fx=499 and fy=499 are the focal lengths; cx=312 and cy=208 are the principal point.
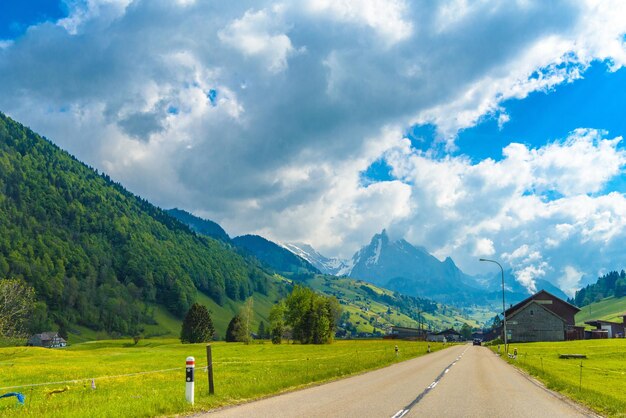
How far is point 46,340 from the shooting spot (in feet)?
609

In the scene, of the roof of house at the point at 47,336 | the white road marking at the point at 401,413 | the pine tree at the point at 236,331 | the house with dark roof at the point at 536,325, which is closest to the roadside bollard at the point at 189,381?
the white road marking at the point at 401,413

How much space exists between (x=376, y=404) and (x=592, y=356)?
53783 millimetres

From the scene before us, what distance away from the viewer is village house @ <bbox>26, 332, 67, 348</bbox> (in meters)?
184

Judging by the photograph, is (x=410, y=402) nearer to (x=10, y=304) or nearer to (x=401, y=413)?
(x=401, y=413)

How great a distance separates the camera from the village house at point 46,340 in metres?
184

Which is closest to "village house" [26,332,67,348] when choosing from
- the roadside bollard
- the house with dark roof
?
the house with dark roof

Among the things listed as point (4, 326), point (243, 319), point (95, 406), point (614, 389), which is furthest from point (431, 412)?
point (243, 319)

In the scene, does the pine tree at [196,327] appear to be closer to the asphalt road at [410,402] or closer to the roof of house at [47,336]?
the roof of house at [47,336]

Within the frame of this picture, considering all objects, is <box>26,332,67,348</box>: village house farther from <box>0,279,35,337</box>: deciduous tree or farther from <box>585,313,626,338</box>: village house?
<box>585,313,626,338</box>: village house

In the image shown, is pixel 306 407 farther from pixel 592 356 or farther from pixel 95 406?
pixel 592 356

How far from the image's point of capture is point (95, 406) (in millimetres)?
16109

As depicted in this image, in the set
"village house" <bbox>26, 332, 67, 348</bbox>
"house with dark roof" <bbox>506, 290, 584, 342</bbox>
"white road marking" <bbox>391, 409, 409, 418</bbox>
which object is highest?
"white road marking" <bbox>391, 409, 409, 418</bbox>

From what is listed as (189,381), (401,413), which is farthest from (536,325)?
(189,381)

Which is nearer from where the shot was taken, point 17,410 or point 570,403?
point 17,410
